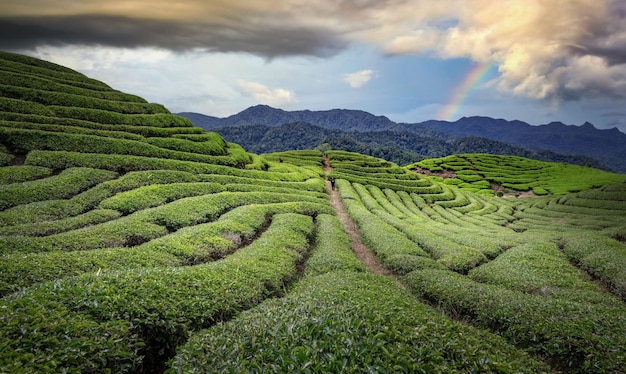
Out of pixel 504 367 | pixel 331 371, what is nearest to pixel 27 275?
pixel 331 371

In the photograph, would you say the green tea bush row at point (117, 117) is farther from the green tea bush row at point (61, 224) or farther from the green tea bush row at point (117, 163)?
the green tea bush row at point (61, 224)

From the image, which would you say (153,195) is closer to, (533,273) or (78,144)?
(78,144)

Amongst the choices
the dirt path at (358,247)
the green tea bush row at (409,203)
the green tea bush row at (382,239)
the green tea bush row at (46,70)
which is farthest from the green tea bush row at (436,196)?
the green tea bush row at (46,70)

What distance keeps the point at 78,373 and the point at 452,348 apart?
857 centimetres

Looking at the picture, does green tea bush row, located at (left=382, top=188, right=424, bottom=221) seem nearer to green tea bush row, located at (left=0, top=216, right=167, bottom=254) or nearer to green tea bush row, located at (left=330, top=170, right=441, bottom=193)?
green tea bush row, located at (left=330, top=170, right=441, bottom=193)

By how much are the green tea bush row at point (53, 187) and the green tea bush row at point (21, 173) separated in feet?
4.05

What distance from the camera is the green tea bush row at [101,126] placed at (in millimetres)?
36844

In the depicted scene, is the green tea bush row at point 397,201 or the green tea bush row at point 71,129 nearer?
the green tea bush row at point 71,129

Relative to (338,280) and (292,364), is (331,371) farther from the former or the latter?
(338,280)

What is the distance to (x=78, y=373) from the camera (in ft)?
21.7

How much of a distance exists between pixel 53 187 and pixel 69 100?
24881 millimetres

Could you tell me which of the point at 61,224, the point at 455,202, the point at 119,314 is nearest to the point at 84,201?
the point at 61,224

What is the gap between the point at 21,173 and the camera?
1072 inches

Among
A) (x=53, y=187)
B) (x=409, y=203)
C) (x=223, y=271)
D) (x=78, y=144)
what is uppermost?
(x=78, y=144)
